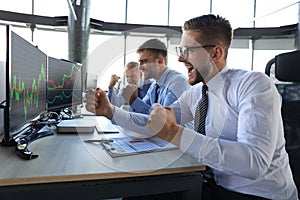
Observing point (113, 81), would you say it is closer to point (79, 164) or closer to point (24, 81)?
point (24, 81)

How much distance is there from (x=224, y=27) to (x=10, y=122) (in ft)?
3.66

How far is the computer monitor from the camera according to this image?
95 centimetres

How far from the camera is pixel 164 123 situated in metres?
0.90

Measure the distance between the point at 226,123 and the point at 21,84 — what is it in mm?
A: 972

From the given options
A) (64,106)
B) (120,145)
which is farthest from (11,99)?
(64,106)

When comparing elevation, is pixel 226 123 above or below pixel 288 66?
below

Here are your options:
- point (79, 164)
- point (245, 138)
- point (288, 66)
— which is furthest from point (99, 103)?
point (288, 66)

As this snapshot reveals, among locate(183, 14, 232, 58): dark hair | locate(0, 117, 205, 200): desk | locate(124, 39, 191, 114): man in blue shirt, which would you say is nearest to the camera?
locate(0, 117, 205, 200): desk

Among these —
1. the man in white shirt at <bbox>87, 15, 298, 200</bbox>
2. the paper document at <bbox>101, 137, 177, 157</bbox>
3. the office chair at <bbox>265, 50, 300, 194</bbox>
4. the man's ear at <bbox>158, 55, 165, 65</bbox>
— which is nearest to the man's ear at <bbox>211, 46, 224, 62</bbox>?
the man in white shirt at <bbox>87, 15, 298, 200</bbox>

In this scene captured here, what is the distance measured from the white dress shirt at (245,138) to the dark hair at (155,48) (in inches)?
40.5

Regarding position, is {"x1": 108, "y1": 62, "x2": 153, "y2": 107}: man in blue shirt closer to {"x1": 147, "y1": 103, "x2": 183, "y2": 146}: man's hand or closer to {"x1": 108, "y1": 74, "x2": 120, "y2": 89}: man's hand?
{"x1": 108, "y1": 74, "x2": 120, "y2": 89}: man's hand

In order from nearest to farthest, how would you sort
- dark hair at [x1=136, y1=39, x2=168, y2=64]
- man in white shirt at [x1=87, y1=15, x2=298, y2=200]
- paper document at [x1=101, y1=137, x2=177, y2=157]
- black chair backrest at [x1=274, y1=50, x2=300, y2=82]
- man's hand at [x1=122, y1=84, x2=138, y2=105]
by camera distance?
man in white shirt at [x1=87, y1=15, x2=298, y2=200], paper document at [x1=101, y1=137, x2=177, y2=157], black chair backrest at [x1=274, y1=50, x2=300, y2=82], man's hand at [x1=122, y1=84, x2=138, y2=105], dark hair at [x1=136, y1=39, x2=168, y2=64]

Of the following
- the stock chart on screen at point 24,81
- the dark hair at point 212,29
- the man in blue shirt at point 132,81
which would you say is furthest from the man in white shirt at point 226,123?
the man in blue shirt at point 132,81

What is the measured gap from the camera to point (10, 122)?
98 cm
